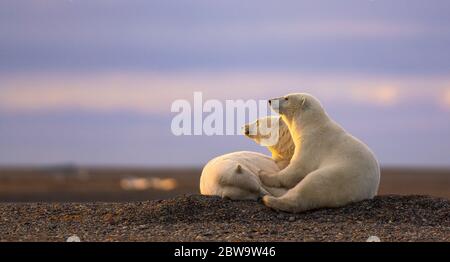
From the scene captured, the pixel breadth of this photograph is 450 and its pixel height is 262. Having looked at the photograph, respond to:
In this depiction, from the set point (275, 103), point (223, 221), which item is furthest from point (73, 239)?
point (275, 103)

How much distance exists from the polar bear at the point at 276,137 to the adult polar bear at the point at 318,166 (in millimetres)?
379

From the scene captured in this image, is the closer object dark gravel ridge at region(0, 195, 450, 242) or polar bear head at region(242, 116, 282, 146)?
dark gravel ridge at region(0, 195, 450, 242)

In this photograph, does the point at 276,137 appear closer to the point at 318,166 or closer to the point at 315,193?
the point at 318,166

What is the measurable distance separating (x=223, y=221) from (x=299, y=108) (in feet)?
7.63

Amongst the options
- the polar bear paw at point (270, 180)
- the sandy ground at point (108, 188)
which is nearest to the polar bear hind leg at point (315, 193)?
the polar bear paw at point (270, 180)

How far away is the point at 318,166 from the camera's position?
12.0 m

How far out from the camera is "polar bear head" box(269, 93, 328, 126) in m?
Answer: 12.4

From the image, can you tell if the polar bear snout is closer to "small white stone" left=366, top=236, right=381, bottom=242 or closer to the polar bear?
the polar bear

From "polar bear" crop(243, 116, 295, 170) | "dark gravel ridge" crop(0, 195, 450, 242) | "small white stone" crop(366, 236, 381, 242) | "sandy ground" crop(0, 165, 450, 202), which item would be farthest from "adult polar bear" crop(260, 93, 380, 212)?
"sandy ground" crop(0, 165, 450, 202)

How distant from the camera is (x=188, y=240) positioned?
9922mm

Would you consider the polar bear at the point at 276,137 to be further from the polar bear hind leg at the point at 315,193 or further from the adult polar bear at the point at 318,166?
the polar bear hind leg at the point at 315,193

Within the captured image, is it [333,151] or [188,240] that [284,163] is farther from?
[188,240]

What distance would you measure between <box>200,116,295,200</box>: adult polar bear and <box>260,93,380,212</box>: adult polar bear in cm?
26
